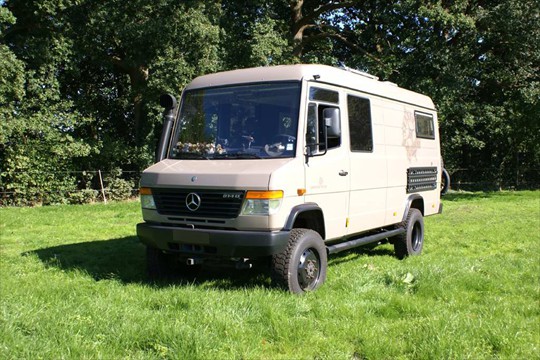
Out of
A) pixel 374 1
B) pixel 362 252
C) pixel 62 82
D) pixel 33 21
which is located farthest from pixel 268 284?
pixel 374 1

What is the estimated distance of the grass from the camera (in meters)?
4.02

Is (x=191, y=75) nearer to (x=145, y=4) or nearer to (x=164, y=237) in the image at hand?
(x=145, y=4)

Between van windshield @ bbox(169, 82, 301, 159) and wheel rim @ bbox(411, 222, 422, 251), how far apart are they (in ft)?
13.5

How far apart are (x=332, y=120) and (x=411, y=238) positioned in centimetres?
380

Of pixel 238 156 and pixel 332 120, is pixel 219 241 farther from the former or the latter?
pixel 332 120

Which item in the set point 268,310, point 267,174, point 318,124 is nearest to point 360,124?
point 318,124

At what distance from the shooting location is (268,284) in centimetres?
626

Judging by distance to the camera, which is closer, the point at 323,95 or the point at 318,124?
the point at 318,124

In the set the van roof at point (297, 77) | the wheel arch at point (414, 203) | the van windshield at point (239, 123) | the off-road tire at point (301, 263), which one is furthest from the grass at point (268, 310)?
the van roof at point (297, 77)

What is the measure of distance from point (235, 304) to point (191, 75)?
14509 millimetres

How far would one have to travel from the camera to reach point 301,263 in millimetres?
5875

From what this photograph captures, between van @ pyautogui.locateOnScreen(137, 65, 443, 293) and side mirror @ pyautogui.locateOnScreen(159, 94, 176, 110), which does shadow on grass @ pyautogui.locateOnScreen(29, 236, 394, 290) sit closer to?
van @ pyautogui.locateOnScreen(137, 65, 443, 293)

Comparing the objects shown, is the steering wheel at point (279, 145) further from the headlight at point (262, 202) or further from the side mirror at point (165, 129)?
the side mirror at point (165, 129)

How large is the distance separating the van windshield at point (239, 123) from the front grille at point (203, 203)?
0.61 m
